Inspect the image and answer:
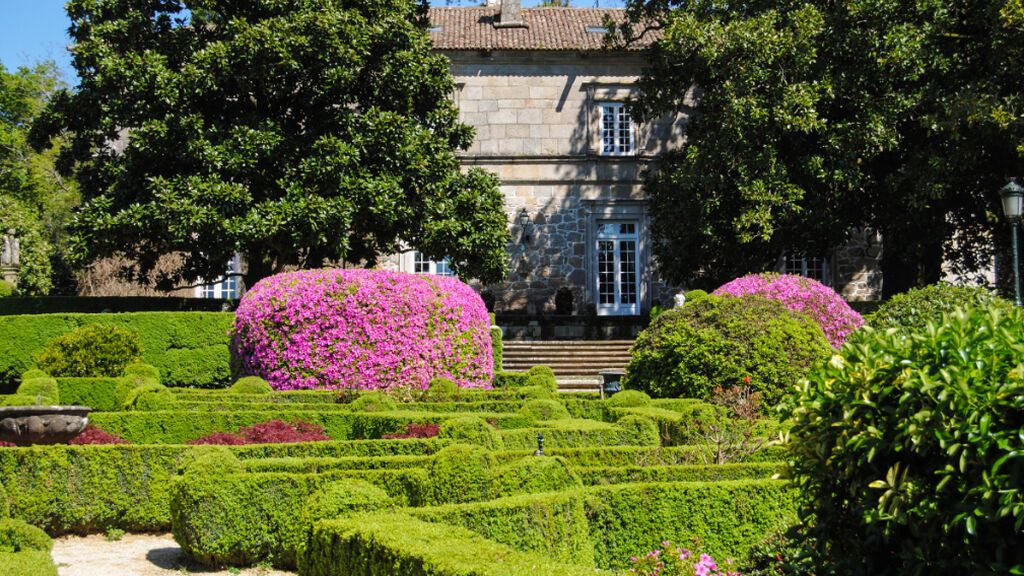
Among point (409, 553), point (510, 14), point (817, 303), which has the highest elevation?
point (510, 14)

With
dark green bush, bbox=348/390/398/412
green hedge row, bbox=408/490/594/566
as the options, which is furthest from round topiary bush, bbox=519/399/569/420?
green hedge row, bbox=408/490/594/566

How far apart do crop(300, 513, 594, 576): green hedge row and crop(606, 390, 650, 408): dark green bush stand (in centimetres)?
580

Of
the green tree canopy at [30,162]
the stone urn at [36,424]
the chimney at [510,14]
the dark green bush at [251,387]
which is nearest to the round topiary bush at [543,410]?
the dark green bush at [251,387]

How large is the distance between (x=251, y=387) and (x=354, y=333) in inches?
83.2

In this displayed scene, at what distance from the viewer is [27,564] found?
5.96 m

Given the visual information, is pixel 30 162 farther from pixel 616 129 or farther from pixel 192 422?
pixel 192 422

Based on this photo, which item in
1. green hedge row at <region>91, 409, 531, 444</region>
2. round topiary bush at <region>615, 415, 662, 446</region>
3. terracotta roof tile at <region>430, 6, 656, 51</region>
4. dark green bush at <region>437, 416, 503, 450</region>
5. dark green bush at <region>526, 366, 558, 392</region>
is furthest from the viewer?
terracotta roof tile at <region>430, 6, 656, 51</region>

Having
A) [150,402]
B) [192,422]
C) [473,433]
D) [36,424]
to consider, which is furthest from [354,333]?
[473,433]

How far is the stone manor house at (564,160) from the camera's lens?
2762 cm

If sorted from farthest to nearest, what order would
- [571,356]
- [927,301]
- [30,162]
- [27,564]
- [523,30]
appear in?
[30,162] → [523,30] → [571,356] → [927,301] → [27,564]

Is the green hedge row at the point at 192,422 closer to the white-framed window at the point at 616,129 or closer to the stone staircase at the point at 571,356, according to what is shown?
the stone staircase at the point at 571,356

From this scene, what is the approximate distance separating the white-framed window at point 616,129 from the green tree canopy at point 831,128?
502cm

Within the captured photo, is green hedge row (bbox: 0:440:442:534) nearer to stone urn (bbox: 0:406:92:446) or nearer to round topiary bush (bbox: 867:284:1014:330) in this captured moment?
stone urn (bbox: 0:406:92:446)

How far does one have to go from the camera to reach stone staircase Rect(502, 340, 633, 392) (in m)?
22.7
